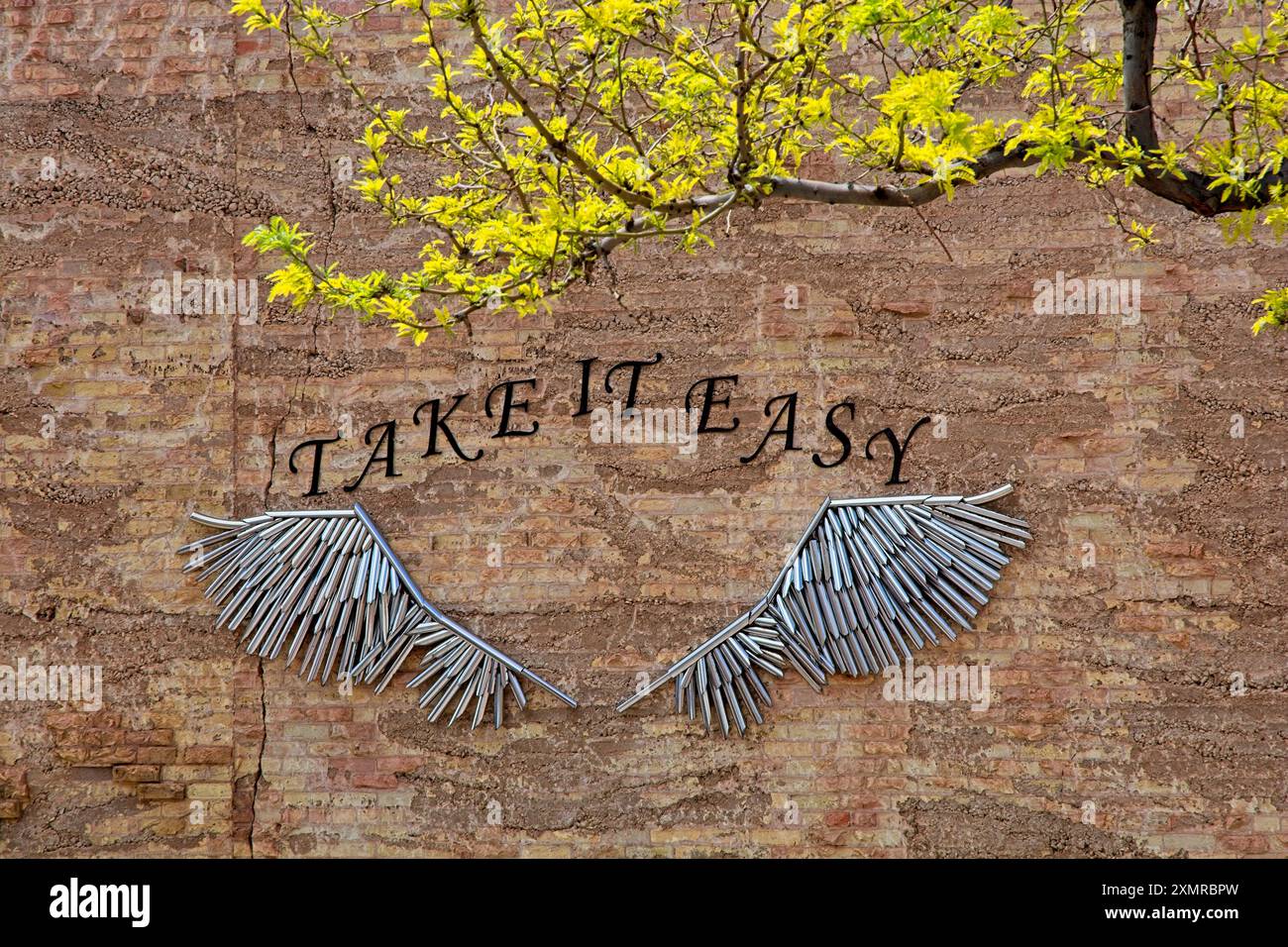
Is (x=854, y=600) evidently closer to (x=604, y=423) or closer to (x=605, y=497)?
(x=605, y=497)

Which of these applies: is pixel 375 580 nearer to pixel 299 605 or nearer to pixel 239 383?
pixel 299 605

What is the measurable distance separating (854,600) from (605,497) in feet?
2.55

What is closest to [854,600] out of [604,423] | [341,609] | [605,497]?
[605,497]

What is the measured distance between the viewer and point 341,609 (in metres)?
3.79

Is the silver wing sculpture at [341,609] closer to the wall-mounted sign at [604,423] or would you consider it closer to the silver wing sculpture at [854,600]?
the wall-mounted sign at [604,423]

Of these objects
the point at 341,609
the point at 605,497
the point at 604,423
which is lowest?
the point at 341,609

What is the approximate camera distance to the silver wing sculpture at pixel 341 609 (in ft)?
12.3

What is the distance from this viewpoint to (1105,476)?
365 cm

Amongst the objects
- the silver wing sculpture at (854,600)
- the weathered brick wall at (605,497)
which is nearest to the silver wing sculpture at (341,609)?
the weathered brick wall at (605,497)

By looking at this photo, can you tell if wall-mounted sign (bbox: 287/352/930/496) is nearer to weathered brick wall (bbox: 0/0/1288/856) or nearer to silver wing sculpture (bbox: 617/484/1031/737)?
weathered brick wall (bbox: 0/0/1288/856)

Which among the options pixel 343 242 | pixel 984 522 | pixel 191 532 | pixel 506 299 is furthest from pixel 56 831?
pixel 984 522

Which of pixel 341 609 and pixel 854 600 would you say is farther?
pixel 341 609

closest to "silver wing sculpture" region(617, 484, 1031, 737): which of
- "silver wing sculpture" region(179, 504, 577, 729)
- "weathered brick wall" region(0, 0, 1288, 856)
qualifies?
"weathered brick wall" region(0, 0, 1288, 856)

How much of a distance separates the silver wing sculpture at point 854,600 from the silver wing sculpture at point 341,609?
46 cm
